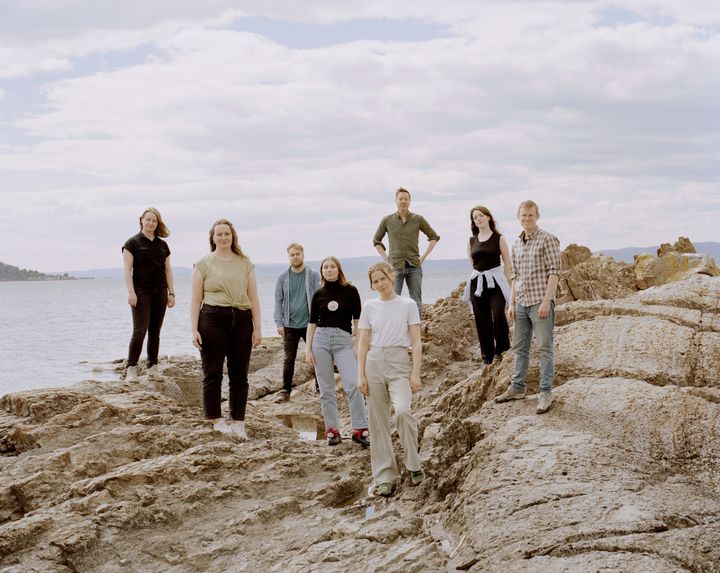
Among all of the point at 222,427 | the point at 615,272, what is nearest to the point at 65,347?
the point at 615,272

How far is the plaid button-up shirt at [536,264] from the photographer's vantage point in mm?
7621

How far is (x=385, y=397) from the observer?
7113 mm

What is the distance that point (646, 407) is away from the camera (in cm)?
697

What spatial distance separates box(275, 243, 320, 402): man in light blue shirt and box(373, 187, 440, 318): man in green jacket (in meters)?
1.98

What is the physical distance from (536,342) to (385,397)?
5.99 ft

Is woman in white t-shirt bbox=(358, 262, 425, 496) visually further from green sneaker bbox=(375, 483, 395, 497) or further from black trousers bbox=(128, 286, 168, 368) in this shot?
black trousers bbox=(128, 286, 168, 368)

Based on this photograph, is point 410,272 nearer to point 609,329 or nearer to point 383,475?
point 609,329

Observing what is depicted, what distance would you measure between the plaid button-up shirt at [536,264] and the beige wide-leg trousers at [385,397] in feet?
5.07

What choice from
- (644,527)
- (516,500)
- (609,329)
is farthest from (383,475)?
(609,329)

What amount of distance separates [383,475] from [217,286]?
107 inches

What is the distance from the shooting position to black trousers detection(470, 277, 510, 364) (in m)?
9.41

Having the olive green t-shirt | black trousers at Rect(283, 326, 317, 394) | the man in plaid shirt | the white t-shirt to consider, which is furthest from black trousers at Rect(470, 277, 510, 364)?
the olive green t-shirt

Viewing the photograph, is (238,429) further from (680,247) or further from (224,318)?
(680,247)

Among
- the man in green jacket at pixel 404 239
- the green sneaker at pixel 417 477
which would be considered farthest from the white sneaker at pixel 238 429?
the man in green jacket at pixel 404 239
